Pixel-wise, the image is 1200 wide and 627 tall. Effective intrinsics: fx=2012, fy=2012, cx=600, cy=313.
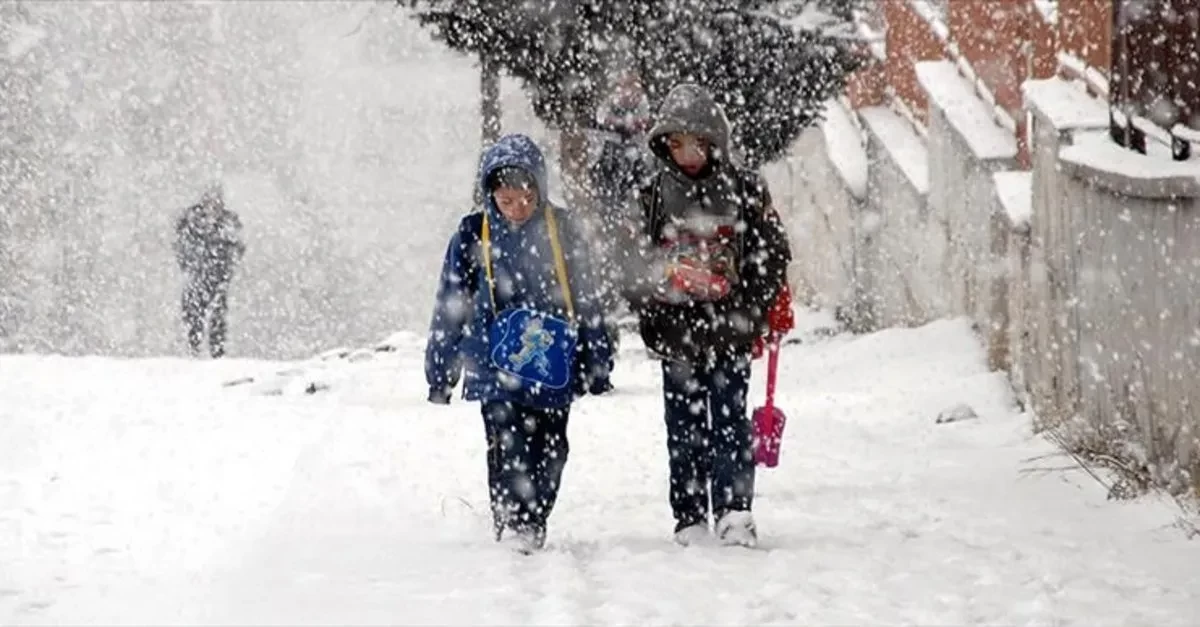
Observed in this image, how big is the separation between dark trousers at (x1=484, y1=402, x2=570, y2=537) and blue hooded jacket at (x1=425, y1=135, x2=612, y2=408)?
0.10 meters

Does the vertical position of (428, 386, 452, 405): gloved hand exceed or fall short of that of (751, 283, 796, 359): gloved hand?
it falls short

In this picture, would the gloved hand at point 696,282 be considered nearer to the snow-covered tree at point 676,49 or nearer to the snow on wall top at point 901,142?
the snow-covered tree at point 676,49

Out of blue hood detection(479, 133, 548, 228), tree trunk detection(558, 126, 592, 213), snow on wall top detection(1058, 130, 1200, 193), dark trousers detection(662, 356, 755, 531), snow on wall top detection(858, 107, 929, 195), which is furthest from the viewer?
snow on wall top detection(858, 107, 929, 195)

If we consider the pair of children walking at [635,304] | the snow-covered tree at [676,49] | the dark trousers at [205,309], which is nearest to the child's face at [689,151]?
the pair of children walking at [635,304]

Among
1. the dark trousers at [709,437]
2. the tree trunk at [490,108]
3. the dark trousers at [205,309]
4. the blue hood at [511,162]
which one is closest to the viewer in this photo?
the blue hood at [511,162]

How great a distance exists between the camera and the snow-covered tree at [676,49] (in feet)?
45.0

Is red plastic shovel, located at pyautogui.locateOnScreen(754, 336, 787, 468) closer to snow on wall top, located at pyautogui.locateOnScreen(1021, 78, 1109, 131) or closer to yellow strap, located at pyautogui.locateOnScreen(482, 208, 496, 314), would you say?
yellow strap, located at pyautogui.locateOnScreen(482, 208, 496, 314)

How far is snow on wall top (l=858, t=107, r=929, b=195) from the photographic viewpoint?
51.1 ft

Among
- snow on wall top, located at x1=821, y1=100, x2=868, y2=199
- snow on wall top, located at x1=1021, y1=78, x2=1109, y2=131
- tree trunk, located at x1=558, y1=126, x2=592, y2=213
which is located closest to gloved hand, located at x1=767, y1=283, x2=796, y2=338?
snow on wall top, located at x1=1021, y1=78, x2=1109, y2=131

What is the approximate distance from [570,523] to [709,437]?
986mm

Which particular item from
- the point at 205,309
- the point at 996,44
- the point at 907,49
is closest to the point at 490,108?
the point at 205,309

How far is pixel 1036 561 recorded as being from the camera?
250 inches

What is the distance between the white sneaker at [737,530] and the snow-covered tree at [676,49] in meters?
7.32

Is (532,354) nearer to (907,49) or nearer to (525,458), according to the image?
(525,458)
